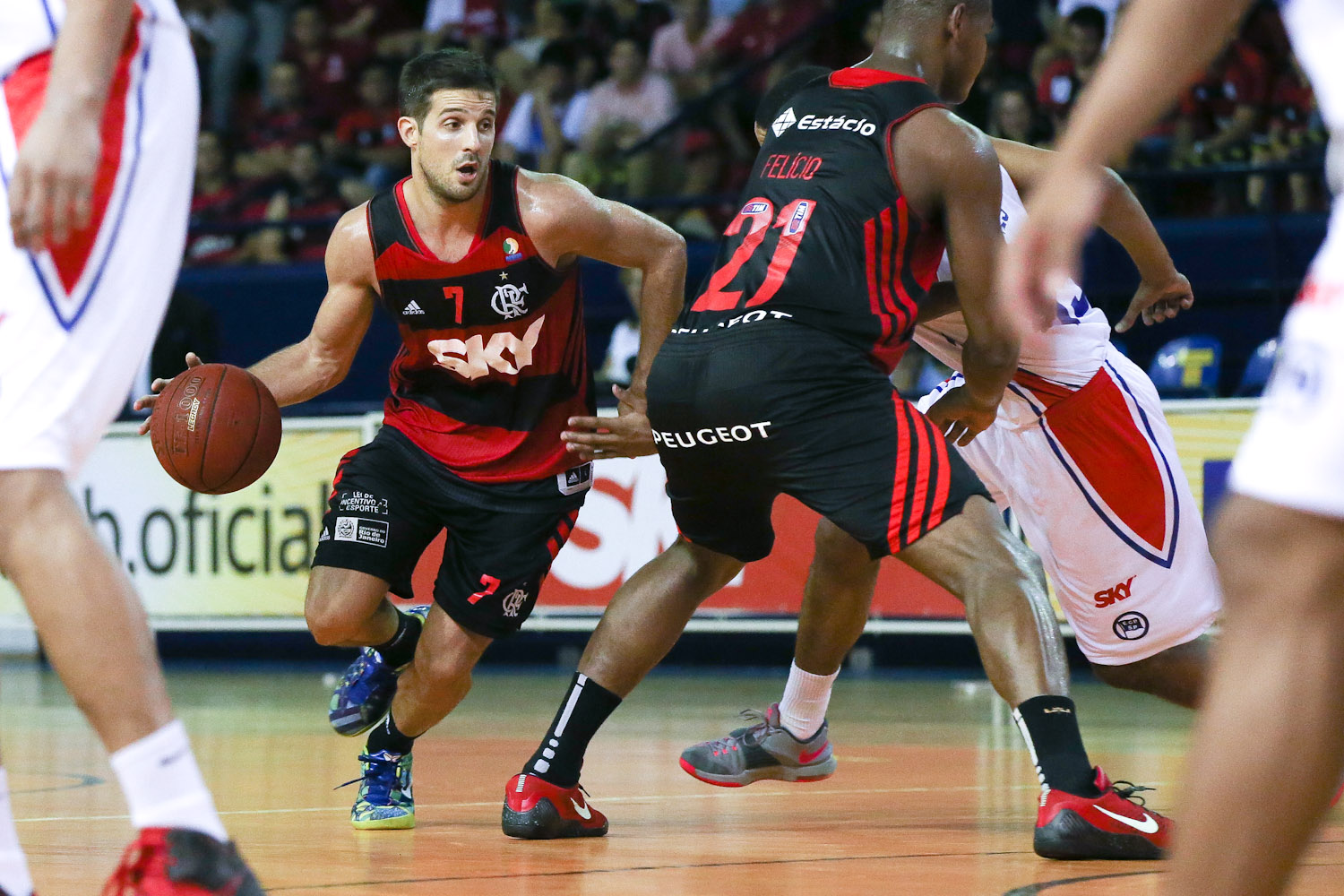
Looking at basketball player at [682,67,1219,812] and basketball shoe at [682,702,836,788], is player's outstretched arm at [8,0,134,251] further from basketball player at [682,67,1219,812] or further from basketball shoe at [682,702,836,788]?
basketball shoe at [682,702,836,788]

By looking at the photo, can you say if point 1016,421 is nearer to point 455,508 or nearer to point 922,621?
point 455,508

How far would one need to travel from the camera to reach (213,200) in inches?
527

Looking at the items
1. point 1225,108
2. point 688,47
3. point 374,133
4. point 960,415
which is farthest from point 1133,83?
point 374,133

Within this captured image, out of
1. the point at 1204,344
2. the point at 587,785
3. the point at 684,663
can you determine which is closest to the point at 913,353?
the point at 1204,344

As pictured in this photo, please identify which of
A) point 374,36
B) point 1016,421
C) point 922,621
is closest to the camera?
point 1016,421

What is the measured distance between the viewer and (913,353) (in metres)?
9.55

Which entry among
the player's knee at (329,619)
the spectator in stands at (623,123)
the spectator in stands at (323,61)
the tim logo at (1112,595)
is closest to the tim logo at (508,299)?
the player's knee at (329,619)

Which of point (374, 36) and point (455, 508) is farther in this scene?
point (374, 36)

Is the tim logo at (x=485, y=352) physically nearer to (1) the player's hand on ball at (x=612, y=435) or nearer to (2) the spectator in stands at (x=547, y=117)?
(1) the player's hand on ball at (x=612, y=435)

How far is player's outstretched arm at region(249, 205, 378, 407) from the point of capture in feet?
15.6

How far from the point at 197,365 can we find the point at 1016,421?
2.09m

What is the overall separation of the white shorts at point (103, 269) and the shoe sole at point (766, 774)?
2535mm

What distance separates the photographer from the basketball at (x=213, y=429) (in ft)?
14.6

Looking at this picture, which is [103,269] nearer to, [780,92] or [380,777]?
[380,777]
